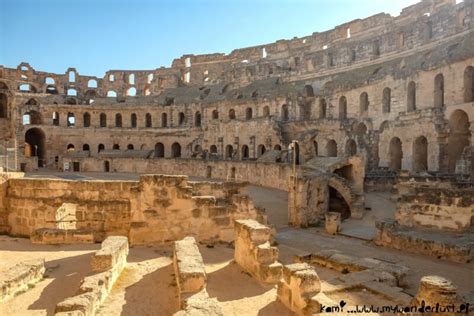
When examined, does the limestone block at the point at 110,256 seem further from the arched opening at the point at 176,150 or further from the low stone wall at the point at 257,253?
the arched opening at the point at 176,150

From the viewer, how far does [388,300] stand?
23.9 feet

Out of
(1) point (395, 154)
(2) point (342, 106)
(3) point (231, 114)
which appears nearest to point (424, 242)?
(1) point (395, 154)

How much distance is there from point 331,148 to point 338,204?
Answer: 11.0m

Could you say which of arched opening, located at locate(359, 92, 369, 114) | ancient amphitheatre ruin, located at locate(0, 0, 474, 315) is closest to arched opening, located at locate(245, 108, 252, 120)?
ancient amphitheatre ruin, located at locate(0, 0, 474, 315)

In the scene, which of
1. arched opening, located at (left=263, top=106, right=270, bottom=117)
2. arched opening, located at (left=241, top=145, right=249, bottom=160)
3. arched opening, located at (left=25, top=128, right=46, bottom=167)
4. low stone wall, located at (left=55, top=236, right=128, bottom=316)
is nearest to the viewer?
low stone wall, located at (left=55, top=236, right=128, bottom=316)

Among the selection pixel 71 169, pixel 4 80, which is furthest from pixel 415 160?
pixel 4 80

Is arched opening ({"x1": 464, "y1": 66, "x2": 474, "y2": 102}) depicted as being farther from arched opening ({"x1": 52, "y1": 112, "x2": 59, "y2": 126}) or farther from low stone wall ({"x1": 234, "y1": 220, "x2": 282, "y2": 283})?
arched opening ({"x1": 52, "y1": 112, "x2": 59, "y2": 126})

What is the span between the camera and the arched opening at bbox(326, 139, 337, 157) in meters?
30.6

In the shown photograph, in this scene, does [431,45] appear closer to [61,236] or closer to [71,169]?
[61,236]

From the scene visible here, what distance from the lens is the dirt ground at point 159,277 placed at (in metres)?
6.34

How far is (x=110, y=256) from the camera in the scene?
6.93m

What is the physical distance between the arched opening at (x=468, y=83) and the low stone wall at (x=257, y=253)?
67.6 feet

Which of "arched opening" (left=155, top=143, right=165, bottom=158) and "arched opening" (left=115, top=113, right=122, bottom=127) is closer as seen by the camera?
"arched opening" (left=155, top=143, right=165, bottom=158)

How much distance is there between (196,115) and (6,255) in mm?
36027
